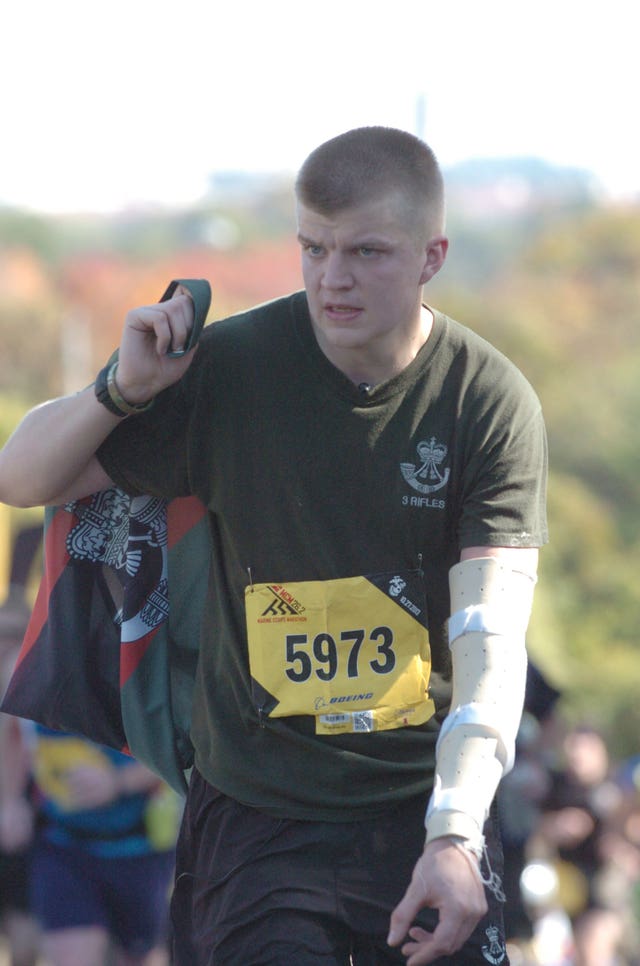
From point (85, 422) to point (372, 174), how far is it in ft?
2.79

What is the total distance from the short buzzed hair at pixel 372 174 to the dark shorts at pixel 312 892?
1380 mm

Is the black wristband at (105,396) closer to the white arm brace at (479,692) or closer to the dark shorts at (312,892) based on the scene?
the white arm brace at (479,692)

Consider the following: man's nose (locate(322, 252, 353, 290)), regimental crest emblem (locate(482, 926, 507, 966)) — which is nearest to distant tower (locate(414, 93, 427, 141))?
man's nose (locate(322, 252, 353, 290))

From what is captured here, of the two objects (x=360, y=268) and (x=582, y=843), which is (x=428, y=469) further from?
(x=582, y=843)

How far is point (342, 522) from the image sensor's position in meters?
3.38

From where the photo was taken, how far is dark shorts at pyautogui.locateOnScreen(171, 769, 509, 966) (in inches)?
130

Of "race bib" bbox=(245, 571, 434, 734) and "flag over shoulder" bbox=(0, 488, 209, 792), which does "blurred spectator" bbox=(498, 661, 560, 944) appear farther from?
"race bib" bbox=(245, 571, 434, 734)

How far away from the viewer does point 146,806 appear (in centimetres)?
632

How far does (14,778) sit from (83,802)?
0.95 meters

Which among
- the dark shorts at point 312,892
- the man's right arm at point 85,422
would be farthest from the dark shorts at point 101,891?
the man's right arm at point 85,422

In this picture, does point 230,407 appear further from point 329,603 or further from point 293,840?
point 293,840

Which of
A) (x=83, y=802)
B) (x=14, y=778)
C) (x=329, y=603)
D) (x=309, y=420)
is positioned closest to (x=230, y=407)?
(x=309, y=420)

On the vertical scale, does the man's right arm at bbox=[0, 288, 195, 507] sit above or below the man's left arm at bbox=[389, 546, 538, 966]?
above

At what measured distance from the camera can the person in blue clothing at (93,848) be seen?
6.12 metres
